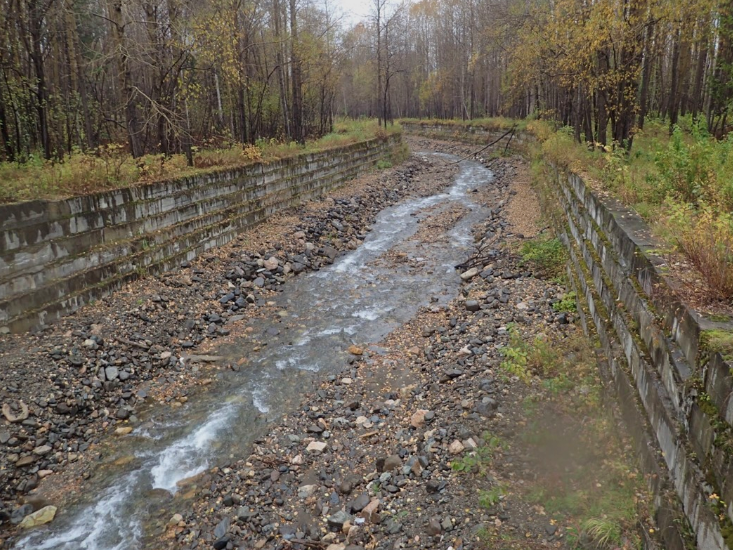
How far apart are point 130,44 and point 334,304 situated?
336 inches

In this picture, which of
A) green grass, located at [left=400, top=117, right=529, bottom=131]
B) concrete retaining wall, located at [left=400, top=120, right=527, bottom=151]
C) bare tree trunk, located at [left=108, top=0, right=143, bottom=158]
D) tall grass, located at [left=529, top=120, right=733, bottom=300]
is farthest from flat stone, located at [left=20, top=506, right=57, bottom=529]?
green grass, located at [left=400, top=117, right=529, bottom=131]

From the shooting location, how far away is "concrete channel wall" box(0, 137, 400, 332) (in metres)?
8.03

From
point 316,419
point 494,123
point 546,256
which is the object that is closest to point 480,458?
Result: point 316,419

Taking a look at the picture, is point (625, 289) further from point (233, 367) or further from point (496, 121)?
point (496, 121)

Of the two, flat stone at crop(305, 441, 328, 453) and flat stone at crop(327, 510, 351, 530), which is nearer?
flat stone at crop(327, 510, 351, 530)

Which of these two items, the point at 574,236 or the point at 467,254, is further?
the point at 467,254

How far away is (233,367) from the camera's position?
28.8 ft

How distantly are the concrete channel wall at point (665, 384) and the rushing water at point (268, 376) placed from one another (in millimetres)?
4599

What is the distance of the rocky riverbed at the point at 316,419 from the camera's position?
5105 millimetres

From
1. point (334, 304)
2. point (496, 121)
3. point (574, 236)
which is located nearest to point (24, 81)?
point (334, 304)

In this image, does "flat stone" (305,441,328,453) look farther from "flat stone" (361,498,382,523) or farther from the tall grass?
the tall grass

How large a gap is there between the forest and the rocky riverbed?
5.70 m

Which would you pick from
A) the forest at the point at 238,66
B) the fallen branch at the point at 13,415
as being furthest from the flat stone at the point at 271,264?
the fallen branch at the point at 13,415

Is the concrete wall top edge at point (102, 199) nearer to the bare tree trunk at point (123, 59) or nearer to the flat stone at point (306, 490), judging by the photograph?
the bare tree trunk at point (123, 59)
